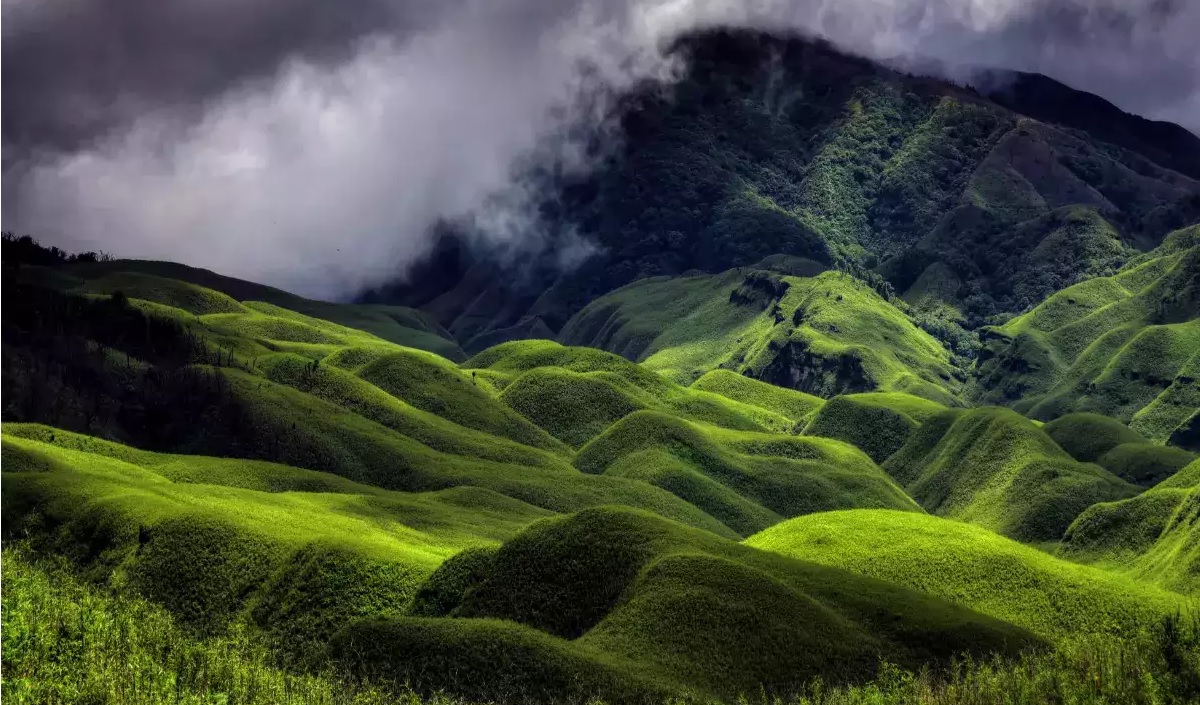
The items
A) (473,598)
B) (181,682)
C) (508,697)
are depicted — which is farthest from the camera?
(473,598)

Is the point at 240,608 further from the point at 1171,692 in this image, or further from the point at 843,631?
the point at 1171,692

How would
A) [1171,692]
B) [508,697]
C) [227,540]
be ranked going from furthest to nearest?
[227,540]
[508,697]
[1171,692]

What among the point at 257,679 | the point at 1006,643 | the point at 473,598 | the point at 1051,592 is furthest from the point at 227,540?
the point at 1051,592

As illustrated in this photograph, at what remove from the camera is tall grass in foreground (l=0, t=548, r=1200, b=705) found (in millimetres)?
97938

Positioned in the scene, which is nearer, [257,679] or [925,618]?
[257,679]

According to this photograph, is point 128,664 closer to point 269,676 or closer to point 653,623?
point 269,676

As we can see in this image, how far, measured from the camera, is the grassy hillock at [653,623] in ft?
405

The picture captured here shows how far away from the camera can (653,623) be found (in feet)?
443

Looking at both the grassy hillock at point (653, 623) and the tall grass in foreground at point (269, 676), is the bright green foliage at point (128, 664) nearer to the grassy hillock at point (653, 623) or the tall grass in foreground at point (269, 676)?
the tall grass in foreground at point (269, 676)

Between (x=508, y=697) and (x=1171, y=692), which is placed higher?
(x=1171, y=692)

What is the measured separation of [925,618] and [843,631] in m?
13.0

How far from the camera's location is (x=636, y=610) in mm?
138000

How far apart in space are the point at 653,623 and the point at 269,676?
40758 millimetres

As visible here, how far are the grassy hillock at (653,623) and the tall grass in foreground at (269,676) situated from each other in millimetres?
5300
